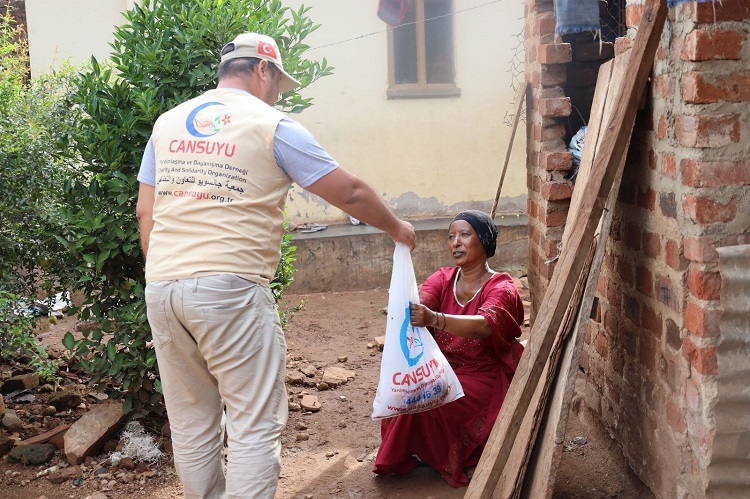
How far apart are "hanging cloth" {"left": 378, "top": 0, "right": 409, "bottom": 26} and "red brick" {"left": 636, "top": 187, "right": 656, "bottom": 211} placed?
6.99 metres

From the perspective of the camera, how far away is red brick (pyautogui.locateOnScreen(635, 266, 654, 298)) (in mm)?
3492

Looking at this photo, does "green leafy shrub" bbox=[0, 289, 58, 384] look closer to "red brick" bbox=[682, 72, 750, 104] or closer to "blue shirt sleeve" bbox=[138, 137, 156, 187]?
"blue shirt sleeve" bbox=[138, 137, 156, 187]

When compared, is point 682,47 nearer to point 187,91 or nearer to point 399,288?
point 399,288

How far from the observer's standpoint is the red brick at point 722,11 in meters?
2.92

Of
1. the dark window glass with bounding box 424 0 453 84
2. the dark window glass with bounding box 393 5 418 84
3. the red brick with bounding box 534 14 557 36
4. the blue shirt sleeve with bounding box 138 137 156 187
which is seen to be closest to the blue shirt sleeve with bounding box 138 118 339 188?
the blue shirt sleeve with bounding box 138 137 156 187

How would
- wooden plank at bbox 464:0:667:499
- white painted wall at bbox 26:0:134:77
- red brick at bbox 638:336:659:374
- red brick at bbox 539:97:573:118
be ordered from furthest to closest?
white painted wall at bbox 26:0:134:77 → red brick at bbox 539:97:573:118 → red brick at bbox 638:336:659:374 → wooden plank at bbox 464:0:667:499

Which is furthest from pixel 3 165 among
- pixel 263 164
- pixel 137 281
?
pixel 263 164

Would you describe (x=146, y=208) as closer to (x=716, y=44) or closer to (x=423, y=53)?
(x=716, y=44)

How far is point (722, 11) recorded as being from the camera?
2932 mm

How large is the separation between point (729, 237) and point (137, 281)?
3175mm

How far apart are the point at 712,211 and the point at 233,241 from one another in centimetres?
180

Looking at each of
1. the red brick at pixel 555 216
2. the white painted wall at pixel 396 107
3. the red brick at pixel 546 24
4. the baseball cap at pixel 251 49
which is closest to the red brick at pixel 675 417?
the red brick at pixel 555 216

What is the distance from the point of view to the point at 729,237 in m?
3.02

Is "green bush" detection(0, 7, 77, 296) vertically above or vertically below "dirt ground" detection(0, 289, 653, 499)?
above
